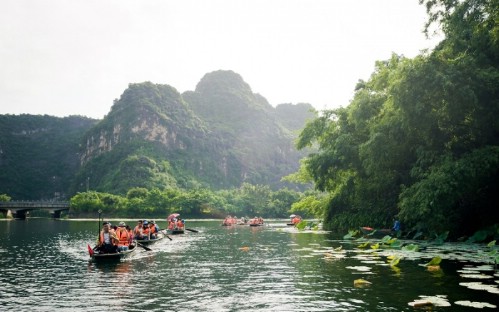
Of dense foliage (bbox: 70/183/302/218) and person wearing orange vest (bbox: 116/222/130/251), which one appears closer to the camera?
person wearing orange vest (bbox: 116/222/130/251)

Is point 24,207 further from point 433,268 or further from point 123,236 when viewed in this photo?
point 433,268

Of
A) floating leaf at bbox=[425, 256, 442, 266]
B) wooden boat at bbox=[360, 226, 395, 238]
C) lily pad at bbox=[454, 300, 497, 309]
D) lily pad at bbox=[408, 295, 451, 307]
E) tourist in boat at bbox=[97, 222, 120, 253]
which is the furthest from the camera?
wooden boat at bbox=[360, 226, 395, 238]

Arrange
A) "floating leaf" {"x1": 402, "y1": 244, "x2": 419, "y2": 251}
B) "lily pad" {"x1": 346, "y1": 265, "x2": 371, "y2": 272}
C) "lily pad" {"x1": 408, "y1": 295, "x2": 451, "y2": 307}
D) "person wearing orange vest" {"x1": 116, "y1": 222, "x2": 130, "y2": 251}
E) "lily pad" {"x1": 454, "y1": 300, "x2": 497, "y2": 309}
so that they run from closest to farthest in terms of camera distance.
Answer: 1. "lily pad" {"x1": 454, "y1": 300, "x2": 497, "y2": 309}
2. "lily pad" {"x1": 408, "y1": 295, "x2": 451, "y2": 307}
3. "lily pad" {"x1": 346, "y1": 265, "x2": 371, "y2": 272}
4. "floating leaf" {"x1": 402, "y1": 244, "x2": 419, "y2": 251}
5. "person wearing orange vest" {"x1": 116, "y1": 222, "x2": 130, "y2": 251}

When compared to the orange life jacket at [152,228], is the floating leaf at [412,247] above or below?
below

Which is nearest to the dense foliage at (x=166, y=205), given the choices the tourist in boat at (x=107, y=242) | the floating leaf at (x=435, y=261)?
the tourist in boat at (x=107, y=242)

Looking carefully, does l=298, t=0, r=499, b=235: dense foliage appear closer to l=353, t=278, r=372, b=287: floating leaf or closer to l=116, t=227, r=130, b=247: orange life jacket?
l=353, t=278, r=372, b=287: floating leaf

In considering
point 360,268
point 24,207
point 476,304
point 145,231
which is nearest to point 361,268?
point 360,268

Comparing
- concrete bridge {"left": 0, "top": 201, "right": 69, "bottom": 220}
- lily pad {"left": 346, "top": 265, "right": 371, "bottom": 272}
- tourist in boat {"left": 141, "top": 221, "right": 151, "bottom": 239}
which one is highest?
concrete bridge {"left": 0, "top": 201, "right": 69, "bottom": 220}

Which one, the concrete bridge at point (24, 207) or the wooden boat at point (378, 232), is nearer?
the wooden boat at point (378, 232)

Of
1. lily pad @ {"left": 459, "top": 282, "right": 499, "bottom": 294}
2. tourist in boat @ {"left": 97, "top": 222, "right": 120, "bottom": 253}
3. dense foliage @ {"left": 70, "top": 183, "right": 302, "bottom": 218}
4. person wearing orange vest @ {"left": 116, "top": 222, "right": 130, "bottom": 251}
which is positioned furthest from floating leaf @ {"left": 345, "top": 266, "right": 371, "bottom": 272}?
dense foliage @ {"left": 70, "top": 183, "right": 302, "bottom": 218}

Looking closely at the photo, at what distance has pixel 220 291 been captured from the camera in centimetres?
1309

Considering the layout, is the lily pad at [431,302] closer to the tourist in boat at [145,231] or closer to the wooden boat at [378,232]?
the wooden boat at [378,232]

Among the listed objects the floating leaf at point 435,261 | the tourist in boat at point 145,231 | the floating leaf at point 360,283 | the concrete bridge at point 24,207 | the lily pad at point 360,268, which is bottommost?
the lily pad at point 360,268

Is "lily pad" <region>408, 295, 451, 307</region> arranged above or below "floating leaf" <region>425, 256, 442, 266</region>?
below
